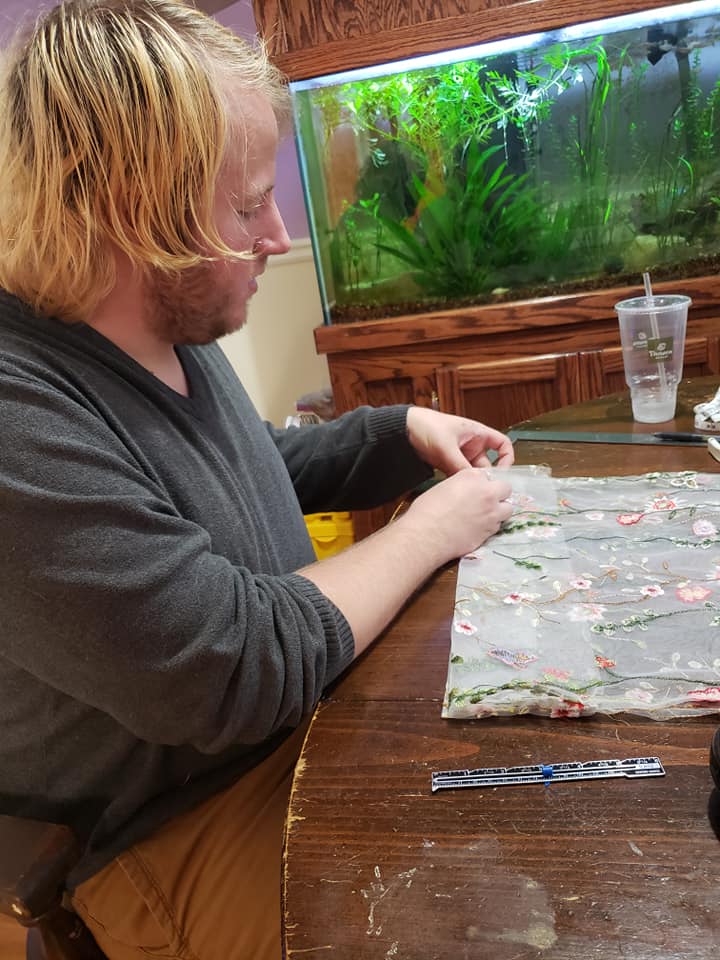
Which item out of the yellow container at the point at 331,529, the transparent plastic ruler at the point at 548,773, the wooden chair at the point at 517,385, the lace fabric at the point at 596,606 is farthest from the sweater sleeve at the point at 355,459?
the yellow container at the point at 331,529

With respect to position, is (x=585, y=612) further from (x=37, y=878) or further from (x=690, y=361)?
(x=690, y=361)

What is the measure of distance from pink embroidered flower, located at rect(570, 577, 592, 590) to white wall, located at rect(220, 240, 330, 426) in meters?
2.31

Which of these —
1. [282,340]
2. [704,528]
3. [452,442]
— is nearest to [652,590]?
[704,528]

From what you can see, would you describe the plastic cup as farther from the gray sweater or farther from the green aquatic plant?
the green aquatic plant

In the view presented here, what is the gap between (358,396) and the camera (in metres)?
2.34

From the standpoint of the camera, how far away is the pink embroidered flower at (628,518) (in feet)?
2.92

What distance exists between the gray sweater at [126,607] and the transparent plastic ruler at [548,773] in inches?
6.7

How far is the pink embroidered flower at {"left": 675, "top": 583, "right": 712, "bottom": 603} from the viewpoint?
0.72 m

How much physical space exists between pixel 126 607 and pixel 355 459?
25.9 inches

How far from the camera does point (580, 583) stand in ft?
2.53

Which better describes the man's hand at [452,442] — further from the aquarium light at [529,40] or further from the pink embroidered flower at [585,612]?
the aquarium light at [529,40]

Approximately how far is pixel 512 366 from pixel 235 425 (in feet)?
4.48

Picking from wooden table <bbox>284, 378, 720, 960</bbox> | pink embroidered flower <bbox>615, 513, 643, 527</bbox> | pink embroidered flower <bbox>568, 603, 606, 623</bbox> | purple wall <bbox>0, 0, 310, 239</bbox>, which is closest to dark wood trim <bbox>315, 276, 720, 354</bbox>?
purple wall <bbox>0, 0, 310, 239</bbox>

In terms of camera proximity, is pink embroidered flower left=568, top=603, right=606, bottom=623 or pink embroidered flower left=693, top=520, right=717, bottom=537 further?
pink embroidered flower left=693, top=520, right=717, bottom=537
